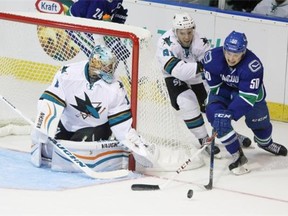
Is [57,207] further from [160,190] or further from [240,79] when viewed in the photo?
[240,79]

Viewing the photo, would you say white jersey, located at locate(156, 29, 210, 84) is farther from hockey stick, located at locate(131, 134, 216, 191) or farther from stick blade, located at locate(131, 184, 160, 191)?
stick blade, located at locate(131, 184, 160, 191)

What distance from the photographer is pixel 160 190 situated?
509 centimetres

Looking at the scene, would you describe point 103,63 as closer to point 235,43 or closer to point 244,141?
point 235,43

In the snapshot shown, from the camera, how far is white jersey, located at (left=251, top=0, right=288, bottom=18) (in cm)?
697

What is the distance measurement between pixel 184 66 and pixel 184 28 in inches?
8.3

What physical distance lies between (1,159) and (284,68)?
2201 mm

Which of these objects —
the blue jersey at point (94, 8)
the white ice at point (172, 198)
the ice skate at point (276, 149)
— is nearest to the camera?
the white ice at point (172, 198)

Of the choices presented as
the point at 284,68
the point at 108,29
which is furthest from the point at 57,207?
the point at 284,68

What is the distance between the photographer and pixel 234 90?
5.61m

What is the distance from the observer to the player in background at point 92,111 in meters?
5.28

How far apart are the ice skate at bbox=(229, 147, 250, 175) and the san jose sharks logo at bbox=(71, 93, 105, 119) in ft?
2.54

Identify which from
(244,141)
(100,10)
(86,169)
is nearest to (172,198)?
(86,169)

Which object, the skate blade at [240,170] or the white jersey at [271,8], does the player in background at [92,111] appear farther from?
the white jersey at [271,8]

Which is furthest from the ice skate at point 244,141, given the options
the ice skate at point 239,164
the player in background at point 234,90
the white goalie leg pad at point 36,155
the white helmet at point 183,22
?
the white goalie leg pad at point 36,155
